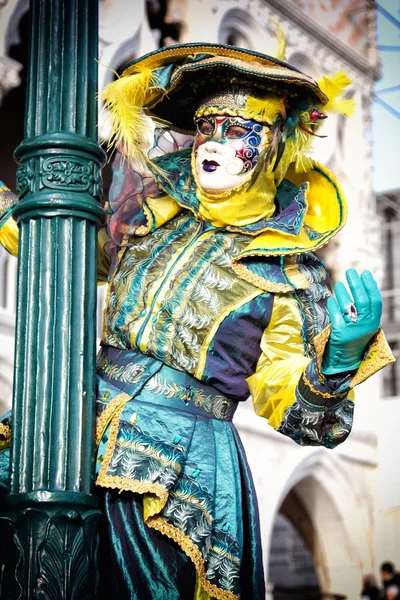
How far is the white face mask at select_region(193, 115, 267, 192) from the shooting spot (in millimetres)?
2523

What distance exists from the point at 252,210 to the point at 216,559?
0.77 meters

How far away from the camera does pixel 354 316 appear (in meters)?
2.19

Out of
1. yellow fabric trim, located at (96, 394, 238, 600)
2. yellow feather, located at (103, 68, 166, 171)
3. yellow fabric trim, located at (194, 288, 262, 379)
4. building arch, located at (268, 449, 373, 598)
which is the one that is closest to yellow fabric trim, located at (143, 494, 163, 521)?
yellow fabric trim, located at (96, 394, 238, 600)

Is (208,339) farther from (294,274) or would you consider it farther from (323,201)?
(323,201)

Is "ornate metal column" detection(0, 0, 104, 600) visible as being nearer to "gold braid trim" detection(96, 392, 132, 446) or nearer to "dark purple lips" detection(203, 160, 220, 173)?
"gold braid trim" detection(96, 392, 132, 446)

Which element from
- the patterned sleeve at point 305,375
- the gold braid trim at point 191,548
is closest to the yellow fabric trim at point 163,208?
the patterned sleeve at point 305,375

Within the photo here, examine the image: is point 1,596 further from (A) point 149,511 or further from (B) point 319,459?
(B) point 319,459

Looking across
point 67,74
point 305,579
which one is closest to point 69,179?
point 67,74

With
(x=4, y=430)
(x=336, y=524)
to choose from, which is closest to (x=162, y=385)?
(x=4, y=430)

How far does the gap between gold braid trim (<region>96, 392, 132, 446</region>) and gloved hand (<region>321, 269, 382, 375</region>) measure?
17.6 inches

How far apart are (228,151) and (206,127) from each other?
0.29ft

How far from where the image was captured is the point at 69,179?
2189 millimetres

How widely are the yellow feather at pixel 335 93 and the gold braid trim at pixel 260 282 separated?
432 millimetres

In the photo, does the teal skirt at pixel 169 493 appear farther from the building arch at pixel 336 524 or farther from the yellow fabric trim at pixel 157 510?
the building arch at pixel 336 524
